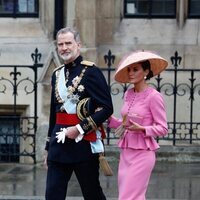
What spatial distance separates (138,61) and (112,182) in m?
3.22

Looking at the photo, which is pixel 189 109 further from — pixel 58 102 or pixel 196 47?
pixel 58 102

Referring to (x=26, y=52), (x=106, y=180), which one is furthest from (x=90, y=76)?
(x=26, y=52)

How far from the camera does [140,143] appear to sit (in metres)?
5.49

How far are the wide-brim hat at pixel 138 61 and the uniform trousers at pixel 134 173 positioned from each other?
615mm

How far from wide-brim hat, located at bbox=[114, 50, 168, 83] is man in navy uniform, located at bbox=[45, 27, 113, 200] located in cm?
18

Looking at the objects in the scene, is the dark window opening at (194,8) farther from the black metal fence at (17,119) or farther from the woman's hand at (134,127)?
the woman's hand at (134,127)

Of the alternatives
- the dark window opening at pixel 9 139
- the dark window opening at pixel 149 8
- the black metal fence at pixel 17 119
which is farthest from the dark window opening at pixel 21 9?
the dark window opening at pixel 9 139

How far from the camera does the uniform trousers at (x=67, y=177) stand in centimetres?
572

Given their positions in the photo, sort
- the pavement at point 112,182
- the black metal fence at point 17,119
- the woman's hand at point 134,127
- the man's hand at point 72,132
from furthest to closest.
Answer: the black metal fence at point 17,119 → the pavement at point 112,182 → the man's hand at point 72,132 → the woman's hand at point 134,127

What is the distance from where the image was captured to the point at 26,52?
34.2 ft

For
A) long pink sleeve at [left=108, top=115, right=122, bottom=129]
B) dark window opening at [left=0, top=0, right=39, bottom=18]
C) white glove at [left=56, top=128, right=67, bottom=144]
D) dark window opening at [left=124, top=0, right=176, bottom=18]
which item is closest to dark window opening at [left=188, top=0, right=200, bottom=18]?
dark window opening at [left=124, top=0, right=176, bottom=18]

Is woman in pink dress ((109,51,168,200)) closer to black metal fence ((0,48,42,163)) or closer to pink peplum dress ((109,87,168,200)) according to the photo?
pink peplum dress ((109,87,168,200))

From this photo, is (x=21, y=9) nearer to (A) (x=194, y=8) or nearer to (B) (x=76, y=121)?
(A) (x=194, y=8)

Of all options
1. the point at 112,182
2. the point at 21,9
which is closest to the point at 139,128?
the point at 112,182
